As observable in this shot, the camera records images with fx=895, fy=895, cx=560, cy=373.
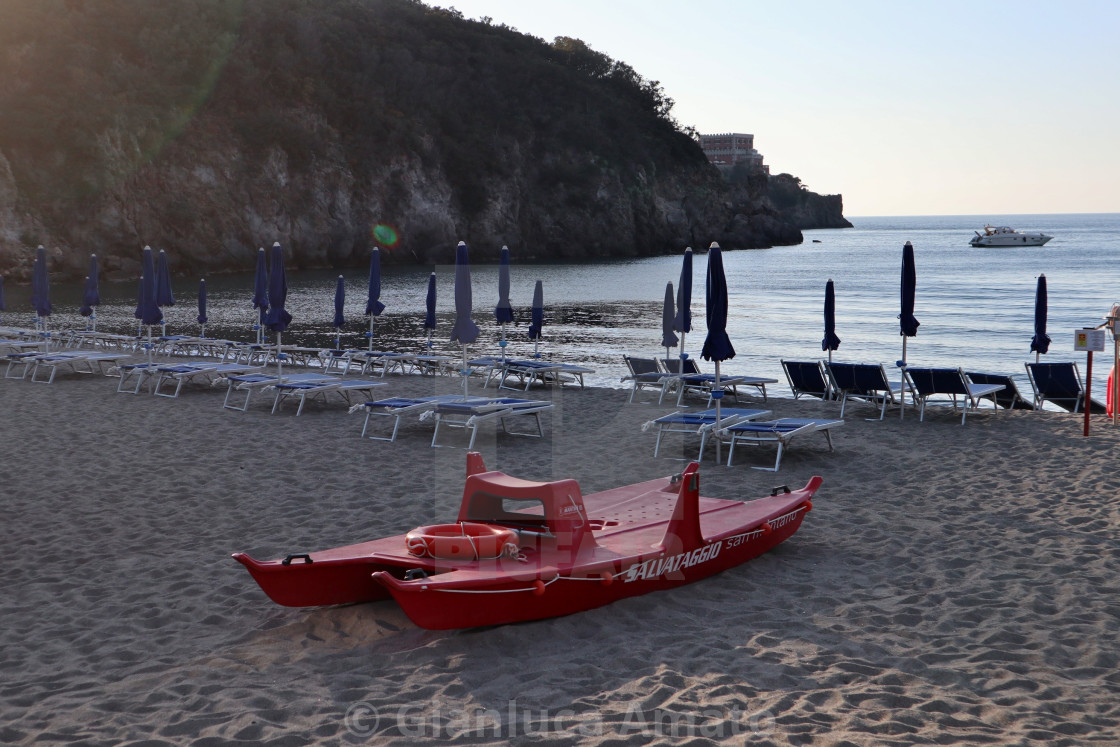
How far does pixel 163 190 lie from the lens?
61.6m

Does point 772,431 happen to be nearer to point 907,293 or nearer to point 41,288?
point 907,293

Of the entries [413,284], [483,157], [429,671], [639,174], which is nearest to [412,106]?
[483,157]

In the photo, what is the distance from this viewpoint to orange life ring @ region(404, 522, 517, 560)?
5238 millimetres

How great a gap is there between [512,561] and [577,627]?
53 cm

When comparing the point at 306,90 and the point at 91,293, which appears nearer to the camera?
the point at 91,293

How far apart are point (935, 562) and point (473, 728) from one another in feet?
12.2

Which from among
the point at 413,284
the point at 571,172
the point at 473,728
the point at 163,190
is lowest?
the point at 473,728

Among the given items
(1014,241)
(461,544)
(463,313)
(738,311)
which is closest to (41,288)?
(463,313)

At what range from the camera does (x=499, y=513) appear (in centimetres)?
565

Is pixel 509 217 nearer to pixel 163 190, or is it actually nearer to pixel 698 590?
pixel 163 190

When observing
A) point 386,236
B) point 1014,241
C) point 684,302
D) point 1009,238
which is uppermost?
point 1009,238

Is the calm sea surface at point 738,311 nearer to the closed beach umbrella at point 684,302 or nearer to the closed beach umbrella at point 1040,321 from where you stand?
the closed beach umbrella at point 684,302

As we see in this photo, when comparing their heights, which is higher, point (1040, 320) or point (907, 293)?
point (907, 293)

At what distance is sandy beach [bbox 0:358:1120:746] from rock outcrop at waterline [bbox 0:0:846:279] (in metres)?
52.0
